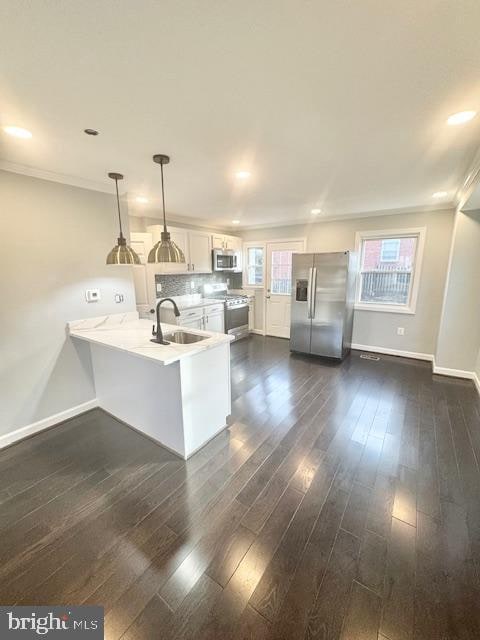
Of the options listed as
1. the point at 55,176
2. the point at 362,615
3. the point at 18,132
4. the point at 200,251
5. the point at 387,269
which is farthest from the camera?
the point at 200,251

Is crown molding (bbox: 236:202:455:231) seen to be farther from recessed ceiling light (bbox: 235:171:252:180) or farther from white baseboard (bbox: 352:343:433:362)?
recessed ceiling light (bbox: 235:171:252:180)

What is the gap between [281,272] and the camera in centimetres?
554

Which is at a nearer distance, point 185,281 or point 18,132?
point 18,132

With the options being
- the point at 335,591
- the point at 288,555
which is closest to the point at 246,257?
the point at 288,555

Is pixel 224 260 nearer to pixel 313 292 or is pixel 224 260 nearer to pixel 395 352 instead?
pixel 313 292

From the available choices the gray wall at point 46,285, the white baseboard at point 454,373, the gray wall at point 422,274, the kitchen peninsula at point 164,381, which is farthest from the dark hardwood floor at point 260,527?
the gray wall at point 422,274

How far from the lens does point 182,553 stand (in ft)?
4.63

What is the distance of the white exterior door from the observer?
544 centimetres

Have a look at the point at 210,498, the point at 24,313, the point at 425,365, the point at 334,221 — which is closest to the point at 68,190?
the point at 24,313

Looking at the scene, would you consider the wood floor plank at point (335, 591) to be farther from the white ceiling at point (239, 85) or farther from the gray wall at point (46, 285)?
the gray wall at point (46, 285)

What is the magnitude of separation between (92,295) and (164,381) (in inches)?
55.4

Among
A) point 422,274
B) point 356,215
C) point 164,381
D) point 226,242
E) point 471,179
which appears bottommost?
point 164,381

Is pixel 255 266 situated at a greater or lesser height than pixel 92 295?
greater

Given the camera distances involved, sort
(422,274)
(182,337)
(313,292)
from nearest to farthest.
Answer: (182,337)
(422,274)
(313,292)
